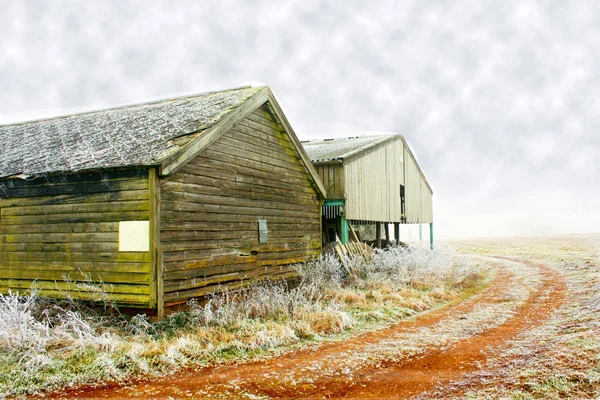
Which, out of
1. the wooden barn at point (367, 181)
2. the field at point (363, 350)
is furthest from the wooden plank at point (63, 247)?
the wooden barn at point (367, 181)

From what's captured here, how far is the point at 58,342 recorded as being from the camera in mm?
8266

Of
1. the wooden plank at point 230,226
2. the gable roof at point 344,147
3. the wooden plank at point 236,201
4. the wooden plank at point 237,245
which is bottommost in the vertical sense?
the wooden plank at point 237,245

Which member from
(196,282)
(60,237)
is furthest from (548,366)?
(60,237)

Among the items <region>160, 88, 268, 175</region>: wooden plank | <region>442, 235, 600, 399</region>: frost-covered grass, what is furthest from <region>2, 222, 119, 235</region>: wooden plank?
<region>442, 235, 600, 399</region>: frost-covered grass

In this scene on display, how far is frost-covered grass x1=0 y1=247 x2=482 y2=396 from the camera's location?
7188 millimetres

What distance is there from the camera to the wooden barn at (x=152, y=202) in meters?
9.60

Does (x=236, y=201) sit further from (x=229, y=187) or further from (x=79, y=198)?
(x=79, y=198)

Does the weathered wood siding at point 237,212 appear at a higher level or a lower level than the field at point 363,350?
higher

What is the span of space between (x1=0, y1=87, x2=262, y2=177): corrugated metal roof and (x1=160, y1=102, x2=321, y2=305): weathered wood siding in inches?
24.4

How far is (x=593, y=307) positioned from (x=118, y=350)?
10.2m

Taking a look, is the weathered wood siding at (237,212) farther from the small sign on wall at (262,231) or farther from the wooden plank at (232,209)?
Result: the small sign on wall at (262,231)

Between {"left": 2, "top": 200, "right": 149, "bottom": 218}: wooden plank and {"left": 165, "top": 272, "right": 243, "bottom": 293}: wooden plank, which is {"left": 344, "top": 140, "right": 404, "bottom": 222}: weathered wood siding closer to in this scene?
{"left": 165, "top": 272, "right": 243, "bottom": 293}: wooden plank

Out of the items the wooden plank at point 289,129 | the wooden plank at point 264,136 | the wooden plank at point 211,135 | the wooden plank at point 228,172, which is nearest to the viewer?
the wooden plank at point 211,135

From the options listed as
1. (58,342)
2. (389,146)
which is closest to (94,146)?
(58,342)
